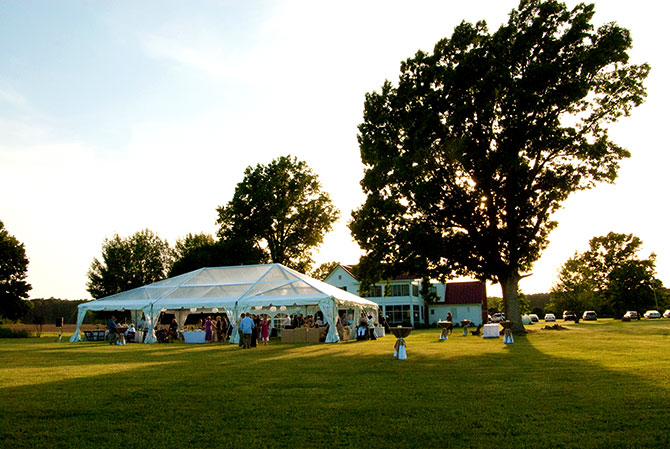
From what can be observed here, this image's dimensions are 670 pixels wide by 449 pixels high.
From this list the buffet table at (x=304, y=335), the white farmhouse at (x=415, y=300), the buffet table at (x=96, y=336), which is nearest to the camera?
the buffet table at (x=304, y=335)

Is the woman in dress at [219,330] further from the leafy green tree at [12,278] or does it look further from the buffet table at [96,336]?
the leafy green tree at [12,278]

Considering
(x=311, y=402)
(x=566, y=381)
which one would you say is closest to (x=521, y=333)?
(x=566, y=381)

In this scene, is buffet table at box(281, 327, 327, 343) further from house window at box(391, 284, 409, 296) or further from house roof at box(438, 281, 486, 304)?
house roof at box(438, 281, 486, 304)

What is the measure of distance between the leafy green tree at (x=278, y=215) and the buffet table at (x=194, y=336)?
19319 mm

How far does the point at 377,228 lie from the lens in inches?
1076

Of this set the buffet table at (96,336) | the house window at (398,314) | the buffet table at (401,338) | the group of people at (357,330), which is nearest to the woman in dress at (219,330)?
the group of people at (357,330)

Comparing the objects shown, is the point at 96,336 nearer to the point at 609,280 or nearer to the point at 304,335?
the point at 304,335

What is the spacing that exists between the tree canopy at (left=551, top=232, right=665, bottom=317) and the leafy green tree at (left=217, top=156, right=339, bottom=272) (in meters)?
49.8

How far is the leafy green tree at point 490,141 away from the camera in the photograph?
25719 mm

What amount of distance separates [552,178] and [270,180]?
91.1 ft

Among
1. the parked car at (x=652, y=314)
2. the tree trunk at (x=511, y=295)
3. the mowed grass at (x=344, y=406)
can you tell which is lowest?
the parked car at (x=652, y=314)

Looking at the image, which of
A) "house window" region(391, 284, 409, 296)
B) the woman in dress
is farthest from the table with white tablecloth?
"house window" region(391, 284, 409, 296)

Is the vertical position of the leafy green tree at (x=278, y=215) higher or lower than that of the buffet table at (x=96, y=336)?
higher

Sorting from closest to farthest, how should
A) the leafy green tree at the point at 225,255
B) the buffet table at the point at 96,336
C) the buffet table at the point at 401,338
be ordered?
the buffet table at the point at 401,338 < the buffet table at the point at 96,336 < the leafy green tree at the point at 225,255
